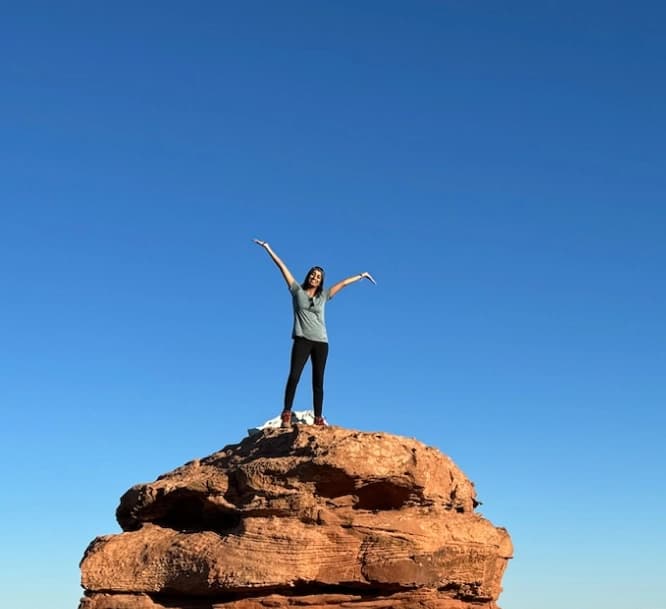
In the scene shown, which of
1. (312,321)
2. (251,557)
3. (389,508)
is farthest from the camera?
(312,321)

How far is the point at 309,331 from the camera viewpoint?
617 inches

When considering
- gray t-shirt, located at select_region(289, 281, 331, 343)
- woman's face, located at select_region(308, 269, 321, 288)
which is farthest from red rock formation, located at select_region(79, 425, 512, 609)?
woman's face, located at select_region(308, 269, 321, 288)

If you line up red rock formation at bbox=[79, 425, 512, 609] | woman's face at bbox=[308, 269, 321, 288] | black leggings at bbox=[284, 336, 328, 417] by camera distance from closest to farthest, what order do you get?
1. red rock formation at bbox=[79, 425, 512, 609]
2. black leggings at bbox=[284, 336, 328, 417]
3. woman's face at bbox=[308, 269, 321, 288]

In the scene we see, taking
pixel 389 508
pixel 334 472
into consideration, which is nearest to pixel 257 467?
pixel 334 472

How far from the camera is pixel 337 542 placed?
44.9 feet

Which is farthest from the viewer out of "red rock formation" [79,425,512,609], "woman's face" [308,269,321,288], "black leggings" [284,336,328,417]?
"woman's face" [308,269,321,288]

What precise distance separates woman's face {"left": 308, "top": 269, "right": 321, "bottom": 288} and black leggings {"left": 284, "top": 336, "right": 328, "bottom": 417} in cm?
100

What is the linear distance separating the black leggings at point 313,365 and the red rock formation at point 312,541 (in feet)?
3.34

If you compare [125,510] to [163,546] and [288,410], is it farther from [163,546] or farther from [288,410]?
[288,410]

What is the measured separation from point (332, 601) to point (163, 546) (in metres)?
2.87

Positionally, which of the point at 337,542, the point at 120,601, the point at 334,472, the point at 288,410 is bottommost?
the point at 120,601

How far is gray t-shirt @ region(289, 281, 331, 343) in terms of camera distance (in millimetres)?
15688

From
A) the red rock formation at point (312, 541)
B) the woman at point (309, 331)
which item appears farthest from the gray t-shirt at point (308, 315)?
the red rock formation at point (312, 541)

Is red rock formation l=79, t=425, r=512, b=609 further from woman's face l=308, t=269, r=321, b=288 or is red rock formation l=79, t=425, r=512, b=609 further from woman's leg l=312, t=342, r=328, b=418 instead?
woman's face l=308, t=269, r=321, b=288
